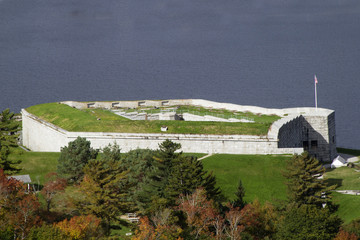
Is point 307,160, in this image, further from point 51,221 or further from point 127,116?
point 127,116

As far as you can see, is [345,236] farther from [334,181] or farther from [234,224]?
[334,181]

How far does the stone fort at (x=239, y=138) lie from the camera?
6569 centimetres

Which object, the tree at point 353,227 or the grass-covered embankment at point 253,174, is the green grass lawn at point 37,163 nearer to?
the grass-covered embankment at point 253,174

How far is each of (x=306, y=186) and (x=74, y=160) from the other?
66.6 ft

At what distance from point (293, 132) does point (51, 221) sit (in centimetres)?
3294

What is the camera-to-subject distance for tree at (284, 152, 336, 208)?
49156mm

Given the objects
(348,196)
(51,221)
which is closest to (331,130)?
(348,196)

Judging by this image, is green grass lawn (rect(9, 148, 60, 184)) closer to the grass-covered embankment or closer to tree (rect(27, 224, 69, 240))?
the grass-covered embankment

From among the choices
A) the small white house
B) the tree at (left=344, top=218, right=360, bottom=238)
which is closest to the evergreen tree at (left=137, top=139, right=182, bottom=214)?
the tree at (left=344, top=218, right=360, bottom=238)

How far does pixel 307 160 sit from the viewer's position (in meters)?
50.4

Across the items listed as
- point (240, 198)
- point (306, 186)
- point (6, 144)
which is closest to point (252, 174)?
point (240, 198)

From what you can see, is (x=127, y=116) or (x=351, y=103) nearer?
(x=127, y=116)

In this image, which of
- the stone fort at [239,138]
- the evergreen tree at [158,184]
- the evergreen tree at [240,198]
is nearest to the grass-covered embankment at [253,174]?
the evergreen tree at [240,198]

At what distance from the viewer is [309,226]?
44.5 metres
